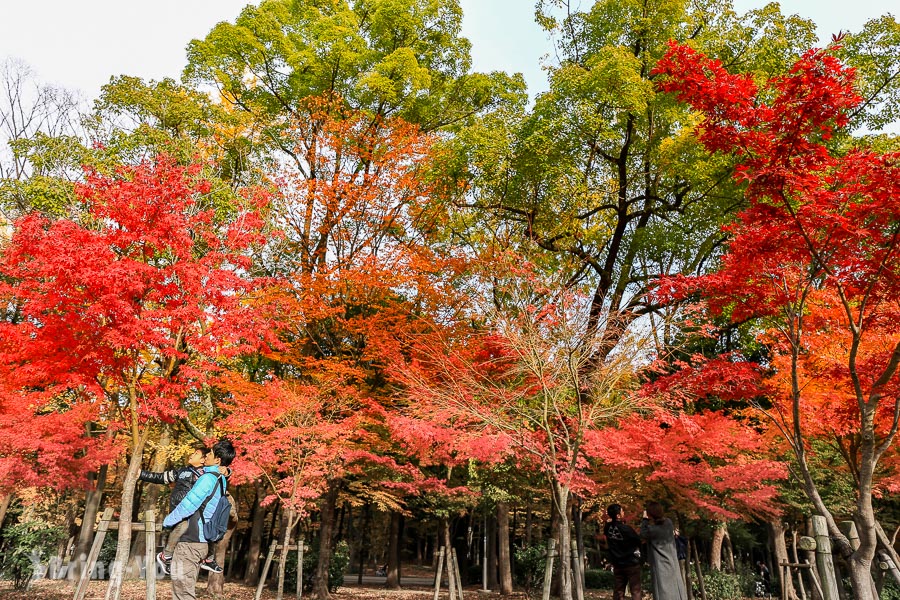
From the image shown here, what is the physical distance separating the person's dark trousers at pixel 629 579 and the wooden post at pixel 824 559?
2258 mm

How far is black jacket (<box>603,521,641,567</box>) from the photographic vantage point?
274 inches

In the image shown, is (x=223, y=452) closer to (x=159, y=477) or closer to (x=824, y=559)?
(x=159, y=477)

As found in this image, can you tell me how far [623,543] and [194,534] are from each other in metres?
5.04

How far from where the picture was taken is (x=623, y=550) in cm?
702


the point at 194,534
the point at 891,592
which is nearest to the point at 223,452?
the point at 194,534

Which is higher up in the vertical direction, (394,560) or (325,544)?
(325,544)

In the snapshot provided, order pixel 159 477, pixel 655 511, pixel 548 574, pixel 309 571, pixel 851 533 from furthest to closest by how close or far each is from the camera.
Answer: pixel 309 571 → pixel 548 574 → pixel 655 511 → pixel 851 533 → pixel 159 477

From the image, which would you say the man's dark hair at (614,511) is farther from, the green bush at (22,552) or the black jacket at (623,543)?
the green bush at (22,552)

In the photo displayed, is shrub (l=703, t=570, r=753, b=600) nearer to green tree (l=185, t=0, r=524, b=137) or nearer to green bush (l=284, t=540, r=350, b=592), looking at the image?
green bush (l=284, t=540, r=350, b=592)

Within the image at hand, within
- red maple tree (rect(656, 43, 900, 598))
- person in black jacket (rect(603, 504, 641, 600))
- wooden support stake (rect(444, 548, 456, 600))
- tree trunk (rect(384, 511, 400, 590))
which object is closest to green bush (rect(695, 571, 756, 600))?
wooden support stake (rect(444, 548, 456, 600))

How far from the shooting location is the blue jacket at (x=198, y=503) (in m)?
4.51

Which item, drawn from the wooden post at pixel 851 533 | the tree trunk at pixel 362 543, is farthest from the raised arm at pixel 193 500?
the tree trunk at pixel 362 543

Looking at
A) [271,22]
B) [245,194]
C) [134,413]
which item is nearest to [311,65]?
[271,22]

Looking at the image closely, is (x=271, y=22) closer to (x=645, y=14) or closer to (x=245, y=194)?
(x=245, y=194)
